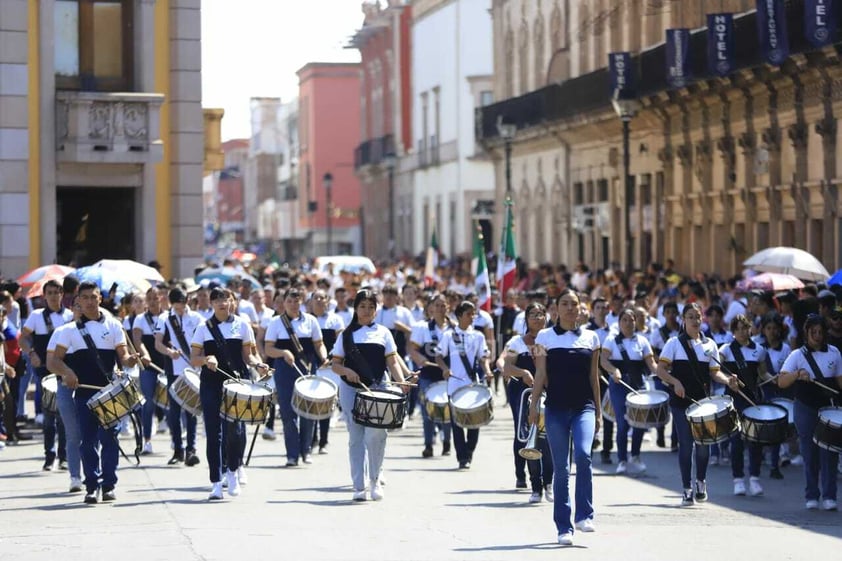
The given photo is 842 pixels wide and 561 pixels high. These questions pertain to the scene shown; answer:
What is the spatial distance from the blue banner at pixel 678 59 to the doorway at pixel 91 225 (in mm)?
10087

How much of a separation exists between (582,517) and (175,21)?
20.8m

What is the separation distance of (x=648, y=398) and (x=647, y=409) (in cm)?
13

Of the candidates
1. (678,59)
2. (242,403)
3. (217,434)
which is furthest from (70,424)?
(678,59)

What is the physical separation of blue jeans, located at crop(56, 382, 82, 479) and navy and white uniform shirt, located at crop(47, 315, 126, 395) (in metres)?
0.22

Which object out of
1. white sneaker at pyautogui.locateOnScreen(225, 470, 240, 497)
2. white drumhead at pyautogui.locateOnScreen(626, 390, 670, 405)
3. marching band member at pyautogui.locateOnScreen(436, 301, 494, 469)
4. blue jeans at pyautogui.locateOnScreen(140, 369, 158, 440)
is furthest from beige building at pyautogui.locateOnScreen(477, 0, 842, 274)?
white sneaker at pyautogui.locateOnScreen(225, 470, 240, 497)

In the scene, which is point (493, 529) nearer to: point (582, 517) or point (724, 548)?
point (582, 517)

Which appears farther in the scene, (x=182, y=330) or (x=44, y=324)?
(x=182, y=330)

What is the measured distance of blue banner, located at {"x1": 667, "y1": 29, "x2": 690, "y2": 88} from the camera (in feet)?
118

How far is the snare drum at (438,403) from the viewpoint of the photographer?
65.6ft

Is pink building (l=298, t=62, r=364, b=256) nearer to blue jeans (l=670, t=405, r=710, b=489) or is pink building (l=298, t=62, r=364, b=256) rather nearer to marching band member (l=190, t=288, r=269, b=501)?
marching band member (l=190, t=288, r=269, b=501)

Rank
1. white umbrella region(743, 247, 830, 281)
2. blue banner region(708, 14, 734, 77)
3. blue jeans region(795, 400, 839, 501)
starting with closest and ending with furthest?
blue jeans region(795, 400, 839, 501)
white umbrella region(743, 247, 830, 281)
blue banner region(708, 14, 734, 77)

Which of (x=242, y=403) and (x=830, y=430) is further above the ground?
(x=242, y=403)

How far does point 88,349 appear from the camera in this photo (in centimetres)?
1622

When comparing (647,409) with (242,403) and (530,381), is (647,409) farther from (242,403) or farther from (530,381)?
(242,403)
